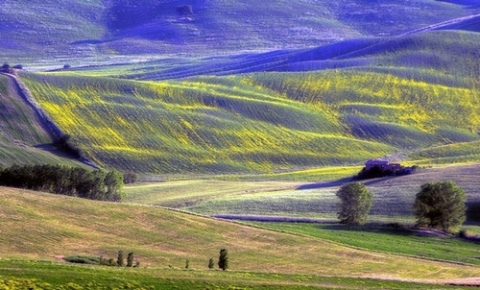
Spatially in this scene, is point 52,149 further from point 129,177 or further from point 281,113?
point 281,113

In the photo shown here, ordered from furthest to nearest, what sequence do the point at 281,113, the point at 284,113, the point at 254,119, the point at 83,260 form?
the point at 284,113
the point at 281,113
the point at 254,119
the point at 83,260

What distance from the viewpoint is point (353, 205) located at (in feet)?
216

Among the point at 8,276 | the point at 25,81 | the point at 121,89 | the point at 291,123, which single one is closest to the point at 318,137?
the point at 291,123

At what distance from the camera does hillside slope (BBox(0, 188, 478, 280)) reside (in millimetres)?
44875

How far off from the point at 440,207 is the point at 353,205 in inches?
210

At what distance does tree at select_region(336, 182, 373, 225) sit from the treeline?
1480cm

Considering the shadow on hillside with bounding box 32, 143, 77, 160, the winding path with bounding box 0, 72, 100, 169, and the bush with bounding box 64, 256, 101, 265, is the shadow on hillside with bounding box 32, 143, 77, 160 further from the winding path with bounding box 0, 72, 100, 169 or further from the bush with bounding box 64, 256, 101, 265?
the bush with bounding box 64, 256, 101, 265

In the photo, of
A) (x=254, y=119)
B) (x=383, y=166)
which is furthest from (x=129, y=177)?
(x=254, y=119)

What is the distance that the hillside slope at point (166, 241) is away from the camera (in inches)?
1767

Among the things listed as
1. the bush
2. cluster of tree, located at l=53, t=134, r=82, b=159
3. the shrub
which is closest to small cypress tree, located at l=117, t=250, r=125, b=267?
the bush

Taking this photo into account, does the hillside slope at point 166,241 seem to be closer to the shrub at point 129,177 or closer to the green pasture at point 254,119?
the shrub at point 129,177

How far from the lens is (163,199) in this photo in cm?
7425

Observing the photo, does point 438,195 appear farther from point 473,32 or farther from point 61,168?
point 473,32

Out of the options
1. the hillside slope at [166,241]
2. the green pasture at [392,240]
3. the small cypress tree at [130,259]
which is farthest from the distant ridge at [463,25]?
the small cypress tree at [130,259]
